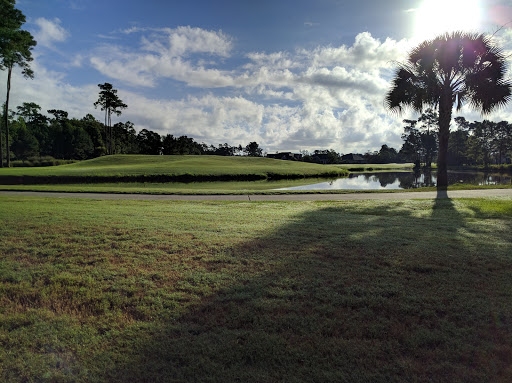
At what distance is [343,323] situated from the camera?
119 inches

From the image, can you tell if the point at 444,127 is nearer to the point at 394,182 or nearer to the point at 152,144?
the point at 394,182

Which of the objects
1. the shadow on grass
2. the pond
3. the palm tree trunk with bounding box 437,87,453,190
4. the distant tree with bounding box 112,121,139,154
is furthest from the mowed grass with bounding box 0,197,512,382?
the distant tree with bounding box 112,121,139,154

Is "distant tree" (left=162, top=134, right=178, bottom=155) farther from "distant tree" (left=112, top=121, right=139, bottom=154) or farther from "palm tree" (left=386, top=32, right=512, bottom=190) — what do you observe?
"palm tree" (left=386, top=32, right=512, bottom=190)

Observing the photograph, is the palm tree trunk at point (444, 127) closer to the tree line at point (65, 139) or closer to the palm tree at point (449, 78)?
the palm tree at point (449, 78)

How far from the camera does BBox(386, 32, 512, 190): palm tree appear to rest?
16734 mm

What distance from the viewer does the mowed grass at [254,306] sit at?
2.49 m

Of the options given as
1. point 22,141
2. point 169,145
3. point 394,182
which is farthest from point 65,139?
point 394,182

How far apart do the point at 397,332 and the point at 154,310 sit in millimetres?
2485

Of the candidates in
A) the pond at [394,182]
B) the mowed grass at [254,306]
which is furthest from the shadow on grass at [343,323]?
the pond at [394,182]

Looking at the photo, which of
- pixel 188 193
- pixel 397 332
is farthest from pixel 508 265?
pixel 188 193

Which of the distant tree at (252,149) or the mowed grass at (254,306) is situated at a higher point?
the distant tree at (252,149)

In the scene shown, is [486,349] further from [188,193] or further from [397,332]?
[188,193]

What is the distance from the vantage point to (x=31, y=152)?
257 ft

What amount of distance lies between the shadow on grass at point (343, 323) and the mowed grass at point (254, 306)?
0.02 metres
